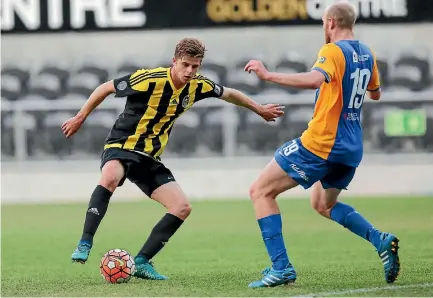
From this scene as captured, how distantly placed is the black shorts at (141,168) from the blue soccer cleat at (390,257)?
1.61 m

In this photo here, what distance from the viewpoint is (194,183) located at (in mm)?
15789

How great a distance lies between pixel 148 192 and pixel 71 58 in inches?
479

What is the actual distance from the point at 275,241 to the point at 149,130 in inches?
50.8

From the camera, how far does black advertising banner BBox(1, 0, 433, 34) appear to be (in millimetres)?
17391

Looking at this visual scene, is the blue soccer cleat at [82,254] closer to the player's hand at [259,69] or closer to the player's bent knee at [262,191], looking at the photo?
the player's bent knee at [262,191]

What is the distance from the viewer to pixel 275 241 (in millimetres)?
6910

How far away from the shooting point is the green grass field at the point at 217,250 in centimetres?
693

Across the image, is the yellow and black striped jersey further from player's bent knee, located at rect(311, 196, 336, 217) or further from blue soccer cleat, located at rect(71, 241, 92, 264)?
player's bent knee, located at rect(311, 196, 336, 217)

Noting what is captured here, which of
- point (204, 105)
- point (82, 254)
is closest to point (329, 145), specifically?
point (82, 254)

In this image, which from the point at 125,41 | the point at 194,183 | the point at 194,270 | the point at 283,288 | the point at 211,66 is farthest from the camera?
the point at 125,41

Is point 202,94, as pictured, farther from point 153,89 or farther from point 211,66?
point 211,66

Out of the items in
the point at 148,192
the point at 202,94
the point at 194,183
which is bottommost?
the point at 194,183

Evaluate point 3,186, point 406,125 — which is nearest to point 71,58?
point 3,186

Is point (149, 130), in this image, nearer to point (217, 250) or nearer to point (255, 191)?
point (255, 191)
